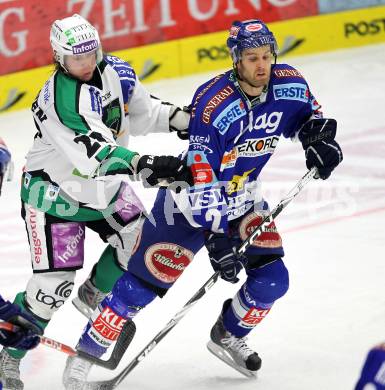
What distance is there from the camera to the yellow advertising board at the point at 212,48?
852cm

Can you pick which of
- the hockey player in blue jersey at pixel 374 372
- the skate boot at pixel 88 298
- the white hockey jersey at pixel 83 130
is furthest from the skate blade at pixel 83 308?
the hockey player in blue jersey at pixel 374 372

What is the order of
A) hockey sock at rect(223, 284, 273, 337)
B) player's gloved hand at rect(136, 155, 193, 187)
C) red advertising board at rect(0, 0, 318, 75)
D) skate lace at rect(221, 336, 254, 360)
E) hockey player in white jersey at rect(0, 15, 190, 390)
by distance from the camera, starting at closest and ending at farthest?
player's gloved hand at rect(136, 155, 193, 187) → hockey player in white jersey at rect(0, 15, 190, 390) → hockey sock at rect(223, 284, 273, 337) → skate lace at rect(221, 336, 254, 360) → red advertising board at rect(0, 0, 318, 75)

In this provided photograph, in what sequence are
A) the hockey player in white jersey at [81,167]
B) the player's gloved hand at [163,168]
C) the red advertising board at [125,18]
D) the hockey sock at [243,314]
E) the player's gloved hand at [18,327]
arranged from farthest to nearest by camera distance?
the red advertising board at [125,18] → the hockey sock at [243,314] → the hockey player in white jersey at [81,167] → the player's gloved hand at [163,168] → the player's gloved hand at [18,327]

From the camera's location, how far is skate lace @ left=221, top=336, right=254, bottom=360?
192 inches

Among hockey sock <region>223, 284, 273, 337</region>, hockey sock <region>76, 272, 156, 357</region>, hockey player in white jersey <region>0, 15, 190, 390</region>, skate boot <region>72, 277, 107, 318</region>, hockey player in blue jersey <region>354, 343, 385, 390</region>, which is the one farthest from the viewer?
skate boot <region>72, 277, 107, 318</region>

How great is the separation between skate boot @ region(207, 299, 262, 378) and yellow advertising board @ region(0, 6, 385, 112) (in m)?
3.91

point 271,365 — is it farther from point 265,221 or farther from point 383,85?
Result: point 383,85

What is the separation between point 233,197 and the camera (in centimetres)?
464

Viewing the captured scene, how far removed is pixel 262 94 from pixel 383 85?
434cm

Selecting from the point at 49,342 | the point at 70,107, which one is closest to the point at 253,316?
the point at 49,342

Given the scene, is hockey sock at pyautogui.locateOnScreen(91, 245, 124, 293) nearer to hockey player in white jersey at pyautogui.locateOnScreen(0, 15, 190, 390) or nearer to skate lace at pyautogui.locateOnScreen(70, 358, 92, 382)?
hockey player in white jersey at pyautogui.locateOnScreen(0, 15, 190, 390)

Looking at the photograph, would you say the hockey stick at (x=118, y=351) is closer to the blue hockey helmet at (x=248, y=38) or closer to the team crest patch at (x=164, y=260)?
the team crest patch at (x=164, y=260)

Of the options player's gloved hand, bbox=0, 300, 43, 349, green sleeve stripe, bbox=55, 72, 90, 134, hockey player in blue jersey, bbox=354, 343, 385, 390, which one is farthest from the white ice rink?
hockey player in blue jersey, bbox=354, 343, 385, 390

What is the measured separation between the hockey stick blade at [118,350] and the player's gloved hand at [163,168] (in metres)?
0.65
